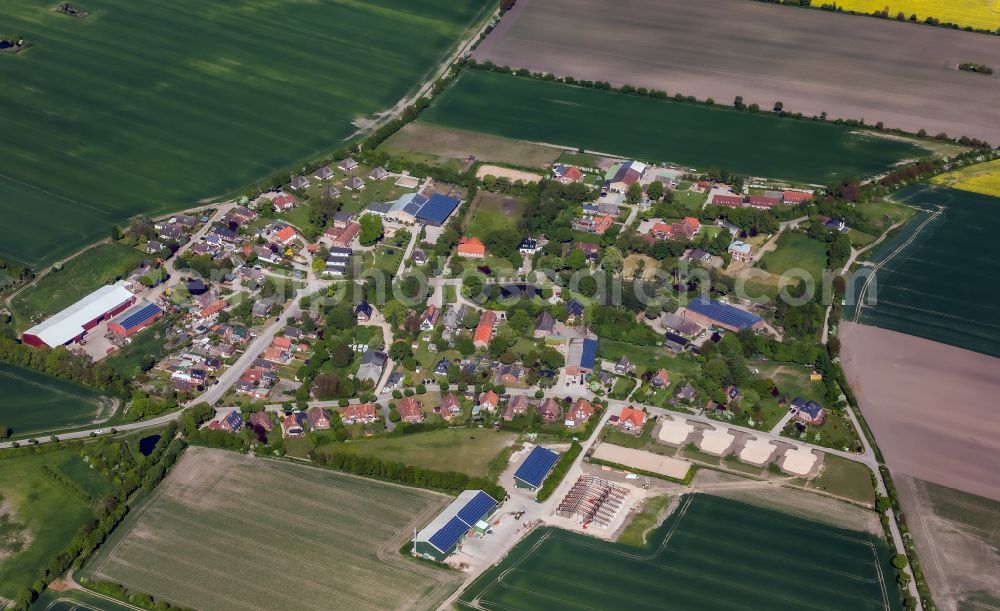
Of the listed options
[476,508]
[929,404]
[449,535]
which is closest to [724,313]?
[929,404]

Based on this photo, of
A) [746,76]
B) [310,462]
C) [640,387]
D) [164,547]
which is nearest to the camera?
[164,547]

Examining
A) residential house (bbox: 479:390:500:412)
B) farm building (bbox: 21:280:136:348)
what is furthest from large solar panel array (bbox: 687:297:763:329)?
farm building (bbox: 21:280:136:348)

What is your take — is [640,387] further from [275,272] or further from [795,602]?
[275,272]

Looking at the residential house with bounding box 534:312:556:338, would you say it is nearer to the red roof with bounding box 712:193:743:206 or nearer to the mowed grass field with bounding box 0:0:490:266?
the red roof with bounding box 712:193:743:206

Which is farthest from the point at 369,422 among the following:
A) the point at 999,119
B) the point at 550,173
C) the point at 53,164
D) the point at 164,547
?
the point at 999,119

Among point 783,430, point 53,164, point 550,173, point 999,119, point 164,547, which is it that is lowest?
point 164,547

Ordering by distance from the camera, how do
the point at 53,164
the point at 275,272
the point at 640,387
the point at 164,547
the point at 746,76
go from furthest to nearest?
the point at 746,76, the point at 53,164, the point at 275,272, the point at 640,387, the point at 164,547

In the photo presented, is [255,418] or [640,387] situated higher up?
[640,387]
